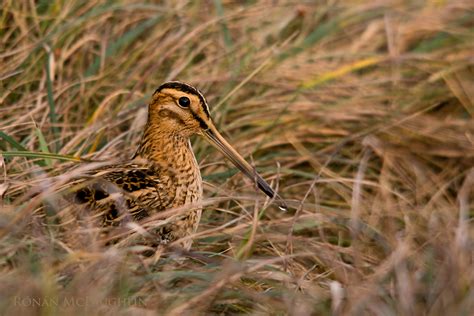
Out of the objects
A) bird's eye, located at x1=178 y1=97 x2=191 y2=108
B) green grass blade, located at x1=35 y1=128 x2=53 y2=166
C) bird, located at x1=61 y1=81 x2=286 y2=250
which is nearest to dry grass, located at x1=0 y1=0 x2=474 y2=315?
green grass blade, located at x1=35 y1=128 x2=53 y2=166

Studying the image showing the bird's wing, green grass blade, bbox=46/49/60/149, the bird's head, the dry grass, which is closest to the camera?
the dry grass

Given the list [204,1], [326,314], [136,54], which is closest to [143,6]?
[136,54]

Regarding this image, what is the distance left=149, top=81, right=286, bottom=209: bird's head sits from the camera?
13.5ft

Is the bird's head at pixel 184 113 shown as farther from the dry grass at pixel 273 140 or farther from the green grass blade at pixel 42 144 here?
the green grass blade at pixel 42 144

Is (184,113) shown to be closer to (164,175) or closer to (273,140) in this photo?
(164,175)

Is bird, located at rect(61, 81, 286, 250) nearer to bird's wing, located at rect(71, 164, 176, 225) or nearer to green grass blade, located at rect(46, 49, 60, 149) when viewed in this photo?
bird's wing, located at rect(71, 164, 176, 225)

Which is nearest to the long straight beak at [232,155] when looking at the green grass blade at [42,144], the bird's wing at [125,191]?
the bird's wing at [125,191]

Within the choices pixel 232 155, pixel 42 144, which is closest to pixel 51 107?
pixel 42 144

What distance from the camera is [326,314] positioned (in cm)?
318

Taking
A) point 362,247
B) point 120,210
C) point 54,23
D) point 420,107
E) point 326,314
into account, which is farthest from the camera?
point 420,107

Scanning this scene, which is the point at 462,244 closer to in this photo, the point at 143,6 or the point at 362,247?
the point at 362,247

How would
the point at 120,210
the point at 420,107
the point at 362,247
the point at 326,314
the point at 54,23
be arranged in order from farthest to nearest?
1. the point at 420,107
2. the point at 54,23
3. the point at 362,247
4. the point at 120,210
5. the point at 326,314

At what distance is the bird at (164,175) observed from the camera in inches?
145

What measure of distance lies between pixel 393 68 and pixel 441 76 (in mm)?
261
